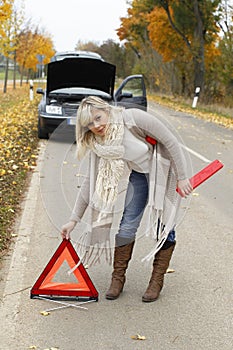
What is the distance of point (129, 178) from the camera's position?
4.41 meters

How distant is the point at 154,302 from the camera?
181 inches

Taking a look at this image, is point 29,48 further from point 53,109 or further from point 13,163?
point 13,163

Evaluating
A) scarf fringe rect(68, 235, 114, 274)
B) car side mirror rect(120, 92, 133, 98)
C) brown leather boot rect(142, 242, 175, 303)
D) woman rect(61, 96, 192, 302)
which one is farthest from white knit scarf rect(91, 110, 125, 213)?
car side mirror rect(120, 92, 133, 98)

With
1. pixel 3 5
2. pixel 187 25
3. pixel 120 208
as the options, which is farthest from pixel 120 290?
pixel 187 25

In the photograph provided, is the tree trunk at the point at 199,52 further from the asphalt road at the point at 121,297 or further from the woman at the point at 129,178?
the woman at the point at 129,178

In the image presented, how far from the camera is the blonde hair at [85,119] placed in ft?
13.5

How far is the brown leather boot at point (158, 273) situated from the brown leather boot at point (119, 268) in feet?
0.67

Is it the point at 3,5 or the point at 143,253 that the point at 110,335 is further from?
the point at 3,5

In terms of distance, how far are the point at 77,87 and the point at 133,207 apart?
10.5m

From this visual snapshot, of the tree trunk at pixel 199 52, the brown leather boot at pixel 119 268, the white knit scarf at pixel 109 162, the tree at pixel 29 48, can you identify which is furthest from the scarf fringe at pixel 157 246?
the tree at pixel 29 48

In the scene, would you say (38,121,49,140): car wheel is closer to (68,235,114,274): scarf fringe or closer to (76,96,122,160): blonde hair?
(68,235,114,274): scarf fringe

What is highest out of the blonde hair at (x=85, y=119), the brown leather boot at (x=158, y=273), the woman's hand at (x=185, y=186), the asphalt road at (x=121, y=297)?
the blonde hair at (x=85, y=119)

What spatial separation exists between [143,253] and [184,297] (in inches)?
42.7

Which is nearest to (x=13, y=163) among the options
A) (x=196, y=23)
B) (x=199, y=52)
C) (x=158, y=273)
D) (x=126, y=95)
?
(x=126, y=95)
